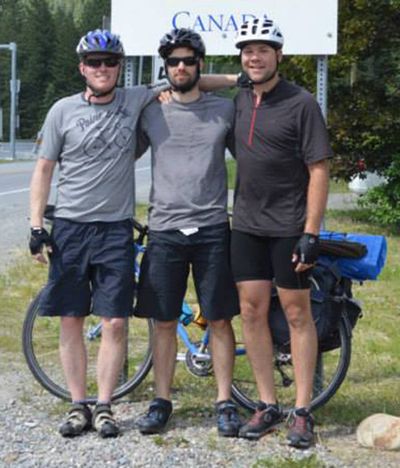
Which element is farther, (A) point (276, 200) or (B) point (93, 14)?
(B) point (93, 14)

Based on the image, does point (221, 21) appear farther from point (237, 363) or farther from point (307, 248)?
point (237, 363)

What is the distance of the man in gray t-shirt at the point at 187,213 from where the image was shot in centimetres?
551

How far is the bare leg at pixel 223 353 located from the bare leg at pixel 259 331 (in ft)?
0.47

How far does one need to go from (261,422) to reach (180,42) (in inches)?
85.0

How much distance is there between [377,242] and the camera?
5.97 m

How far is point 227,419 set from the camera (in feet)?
18.5

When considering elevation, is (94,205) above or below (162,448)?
above

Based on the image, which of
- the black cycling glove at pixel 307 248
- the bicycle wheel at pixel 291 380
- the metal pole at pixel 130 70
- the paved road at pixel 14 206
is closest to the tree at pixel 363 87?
the paved road at pixel 14 206

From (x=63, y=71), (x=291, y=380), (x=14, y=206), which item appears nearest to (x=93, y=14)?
(x=63, y=71)

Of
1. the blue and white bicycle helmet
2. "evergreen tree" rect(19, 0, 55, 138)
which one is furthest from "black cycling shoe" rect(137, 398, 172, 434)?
"evergreen tree" rect(19, 0, 55, 138)

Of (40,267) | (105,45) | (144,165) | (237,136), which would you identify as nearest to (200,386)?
(237,136)

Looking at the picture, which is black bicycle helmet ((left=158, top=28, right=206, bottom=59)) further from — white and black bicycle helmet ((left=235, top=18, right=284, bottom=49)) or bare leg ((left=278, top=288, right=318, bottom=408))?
bare leg ((left=278, top=288, right=318, bottom=408))

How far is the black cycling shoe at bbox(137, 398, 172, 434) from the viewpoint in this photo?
562 cm

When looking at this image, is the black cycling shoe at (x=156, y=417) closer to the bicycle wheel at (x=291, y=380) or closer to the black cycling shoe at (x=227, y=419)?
the black cycling shoe at (x=227, y=419)
